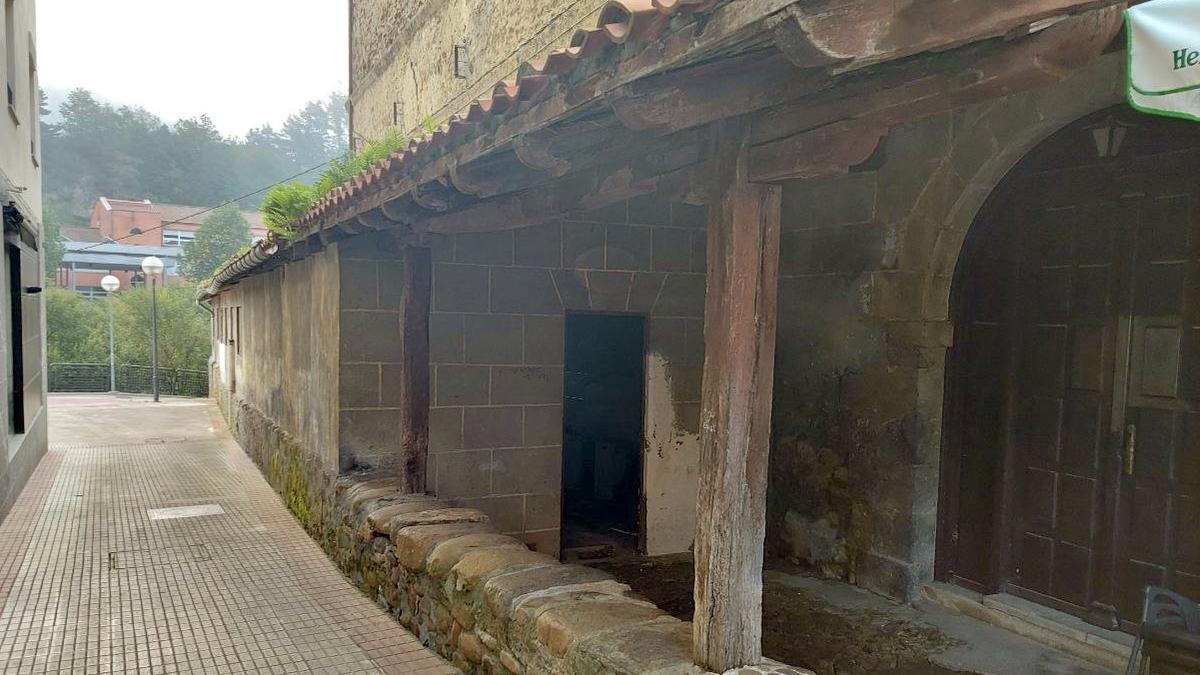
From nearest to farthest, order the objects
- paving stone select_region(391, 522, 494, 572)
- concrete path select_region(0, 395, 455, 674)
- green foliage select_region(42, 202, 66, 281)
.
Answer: concrete path select_region(0, 395, 455, 674) → paving stone select_region(391, 522, 494, 572) → green foliage select_region(42, 202, 66, 281)

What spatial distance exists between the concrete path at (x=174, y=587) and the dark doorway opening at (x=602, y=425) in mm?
2539

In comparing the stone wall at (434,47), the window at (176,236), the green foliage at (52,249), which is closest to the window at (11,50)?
the stone wall at (434,47)

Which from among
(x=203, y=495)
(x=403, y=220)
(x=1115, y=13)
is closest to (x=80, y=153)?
(x=203, y=495)

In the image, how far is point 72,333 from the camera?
1029 inches

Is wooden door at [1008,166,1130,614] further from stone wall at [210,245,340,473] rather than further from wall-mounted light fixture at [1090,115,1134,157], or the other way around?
stone wall at [210,245,340,473]

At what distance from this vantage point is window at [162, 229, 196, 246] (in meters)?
49.1

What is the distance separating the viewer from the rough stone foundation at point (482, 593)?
286cm

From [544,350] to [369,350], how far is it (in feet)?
4.50

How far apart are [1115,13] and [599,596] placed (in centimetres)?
285

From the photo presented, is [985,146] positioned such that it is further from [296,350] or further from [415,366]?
[296,350]

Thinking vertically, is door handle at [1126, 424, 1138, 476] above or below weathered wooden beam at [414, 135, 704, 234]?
below

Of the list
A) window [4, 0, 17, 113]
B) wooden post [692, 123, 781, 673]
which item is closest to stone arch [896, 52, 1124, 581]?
wooden post [692, 123, 781, 673]

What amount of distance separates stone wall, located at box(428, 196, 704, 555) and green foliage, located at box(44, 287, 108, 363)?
2501 cm

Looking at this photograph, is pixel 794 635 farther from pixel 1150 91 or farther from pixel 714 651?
pixel 1150 91
